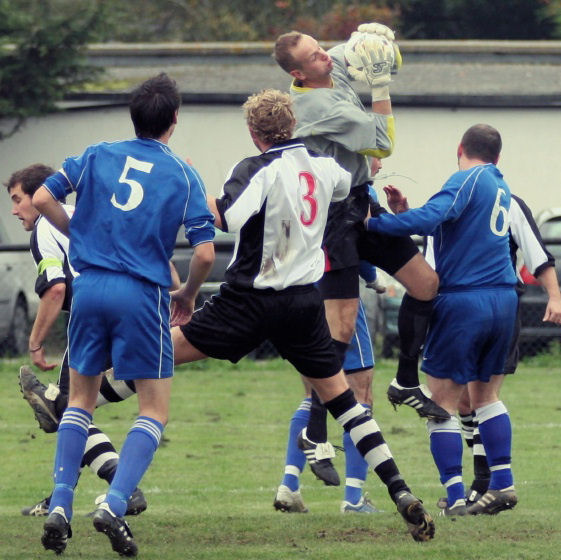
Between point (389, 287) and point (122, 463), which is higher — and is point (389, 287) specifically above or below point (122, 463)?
below

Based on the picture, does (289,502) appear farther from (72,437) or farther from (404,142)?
(404,142)

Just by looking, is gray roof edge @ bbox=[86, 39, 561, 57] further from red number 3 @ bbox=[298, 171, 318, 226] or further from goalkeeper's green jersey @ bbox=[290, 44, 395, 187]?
red number 3 @ bbox=[298, 171, 318, 226]

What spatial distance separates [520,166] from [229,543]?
1654 centimetres

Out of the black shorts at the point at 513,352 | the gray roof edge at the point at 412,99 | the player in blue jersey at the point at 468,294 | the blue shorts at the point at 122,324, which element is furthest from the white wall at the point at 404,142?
the blue shorts at the point at 122,324

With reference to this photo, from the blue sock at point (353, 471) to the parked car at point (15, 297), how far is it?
30.2ft

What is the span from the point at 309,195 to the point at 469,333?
143 cm

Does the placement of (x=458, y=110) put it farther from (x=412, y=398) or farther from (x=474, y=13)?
(x=474, y=13)

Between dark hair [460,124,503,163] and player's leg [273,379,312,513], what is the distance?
1731 mm

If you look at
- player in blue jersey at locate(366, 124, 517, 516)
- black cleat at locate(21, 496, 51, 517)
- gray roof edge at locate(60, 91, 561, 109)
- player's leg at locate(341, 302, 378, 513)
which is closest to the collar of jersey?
player in blue jersey at locate(366, 124, 517, 516)

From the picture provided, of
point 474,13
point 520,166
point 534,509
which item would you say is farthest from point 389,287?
point 474,13

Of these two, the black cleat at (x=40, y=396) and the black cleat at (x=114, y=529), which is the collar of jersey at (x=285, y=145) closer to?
the black cleat at (x=40, y=396)

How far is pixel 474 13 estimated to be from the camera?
41625 millimetres

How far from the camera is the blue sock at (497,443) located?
8117 mm

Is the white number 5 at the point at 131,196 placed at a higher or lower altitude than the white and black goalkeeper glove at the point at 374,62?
lower
